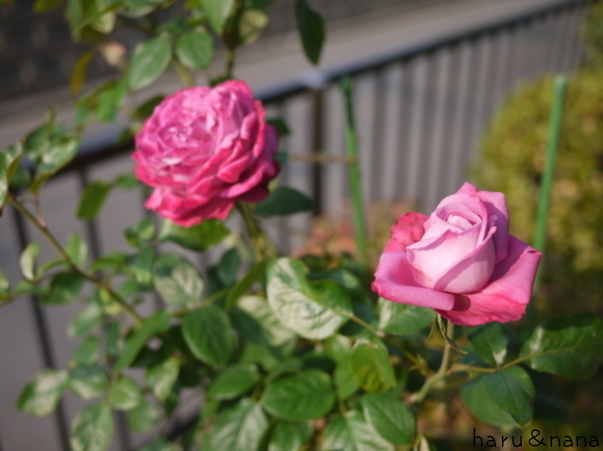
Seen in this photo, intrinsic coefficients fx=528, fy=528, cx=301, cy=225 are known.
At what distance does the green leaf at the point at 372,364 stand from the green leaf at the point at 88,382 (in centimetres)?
40

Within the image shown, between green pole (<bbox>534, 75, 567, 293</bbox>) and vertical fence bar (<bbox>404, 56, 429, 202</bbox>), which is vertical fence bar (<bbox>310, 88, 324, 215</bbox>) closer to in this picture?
vertical fence bar (<bbox>404, 56, 429, 202</bbox>)

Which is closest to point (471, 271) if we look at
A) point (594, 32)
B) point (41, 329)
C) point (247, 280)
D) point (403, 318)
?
point (403, 318)

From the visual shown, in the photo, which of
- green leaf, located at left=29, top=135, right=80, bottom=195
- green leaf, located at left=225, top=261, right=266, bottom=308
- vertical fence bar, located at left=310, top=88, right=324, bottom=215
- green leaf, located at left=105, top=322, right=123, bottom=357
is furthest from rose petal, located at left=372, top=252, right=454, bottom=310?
vertical fence bar, located at left=310, top=88, right=324, bottom=215

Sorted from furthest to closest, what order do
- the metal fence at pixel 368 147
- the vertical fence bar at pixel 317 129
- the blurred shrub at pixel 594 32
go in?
the blurred shrub at pixel 594 32
the vertical fence bar at pixel 317 129
the metal fence at pixel 368 147

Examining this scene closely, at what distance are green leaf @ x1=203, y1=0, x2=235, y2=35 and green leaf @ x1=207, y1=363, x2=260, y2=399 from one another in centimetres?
44

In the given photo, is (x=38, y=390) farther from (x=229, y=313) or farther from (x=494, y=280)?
(x=494, y=280)

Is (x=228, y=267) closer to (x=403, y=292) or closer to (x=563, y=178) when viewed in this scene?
(x=403, y=292)

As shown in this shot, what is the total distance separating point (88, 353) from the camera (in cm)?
83

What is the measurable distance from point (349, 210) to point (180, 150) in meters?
2.41

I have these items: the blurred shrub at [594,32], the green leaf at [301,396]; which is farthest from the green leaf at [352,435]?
the blurred shrub at [594,32]

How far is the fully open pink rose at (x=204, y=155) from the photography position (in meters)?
0.54

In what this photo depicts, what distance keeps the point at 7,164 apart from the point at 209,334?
29 cm

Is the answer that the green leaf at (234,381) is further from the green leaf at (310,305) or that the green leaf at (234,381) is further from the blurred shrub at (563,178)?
the blurred shrub at (563,178)

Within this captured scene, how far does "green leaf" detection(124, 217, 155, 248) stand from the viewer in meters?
0.75
